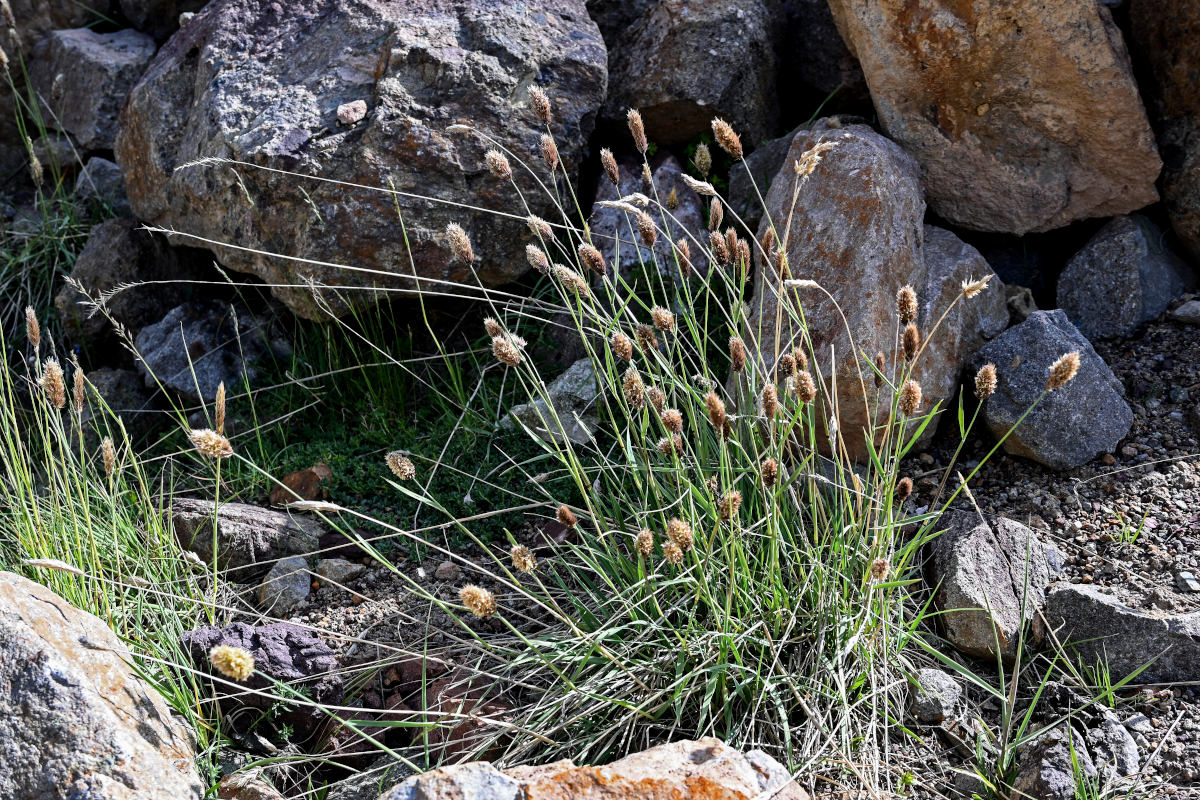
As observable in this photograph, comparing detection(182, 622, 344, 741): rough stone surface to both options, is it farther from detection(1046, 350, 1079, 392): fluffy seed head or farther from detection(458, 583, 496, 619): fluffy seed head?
detection(1046, 350, 1079, 392): fluffy seed head

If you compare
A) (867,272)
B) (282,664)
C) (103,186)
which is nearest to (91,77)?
(103,186)

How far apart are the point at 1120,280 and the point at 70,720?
11.9ft

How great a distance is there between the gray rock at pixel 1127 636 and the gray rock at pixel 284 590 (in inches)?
91.2

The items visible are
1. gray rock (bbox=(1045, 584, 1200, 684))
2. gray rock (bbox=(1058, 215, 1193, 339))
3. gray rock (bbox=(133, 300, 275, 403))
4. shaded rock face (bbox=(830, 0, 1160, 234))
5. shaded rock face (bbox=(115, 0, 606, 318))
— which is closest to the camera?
gray rock (bbox=(1045, 584, 1200, 684))

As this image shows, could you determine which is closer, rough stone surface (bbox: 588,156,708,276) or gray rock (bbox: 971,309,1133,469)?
gray rock (bbox: 971,309,1133,469)

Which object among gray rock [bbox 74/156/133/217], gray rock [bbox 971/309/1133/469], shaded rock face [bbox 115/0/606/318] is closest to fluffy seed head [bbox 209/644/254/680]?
shaded rock face [bbox 115/0/606/318]

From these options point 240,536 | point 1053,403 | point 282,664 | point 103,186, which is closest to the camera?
point 282,664

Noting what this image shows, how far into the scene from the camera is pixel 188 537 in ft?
11.6

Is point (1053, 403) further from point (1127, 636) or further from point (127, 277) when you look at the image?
point (127, 277)

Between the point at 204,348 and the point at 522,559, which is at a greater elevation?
the point at 522,559

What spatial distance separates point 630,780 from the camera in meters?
1.99

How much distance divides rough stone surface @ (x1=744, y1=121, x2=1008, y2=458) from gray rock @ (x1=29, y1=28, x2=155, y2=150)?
3812 mm

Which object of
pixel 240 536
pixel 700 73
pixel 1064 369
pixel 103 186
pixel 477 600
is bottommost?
pixel 240 536

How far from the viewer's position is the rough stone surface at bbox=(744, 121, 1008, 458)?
10.9ft
